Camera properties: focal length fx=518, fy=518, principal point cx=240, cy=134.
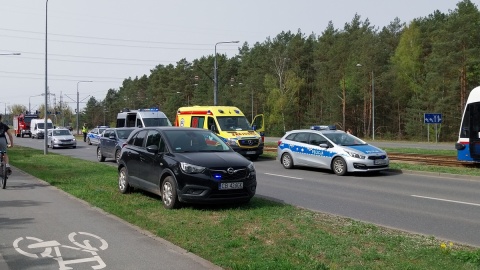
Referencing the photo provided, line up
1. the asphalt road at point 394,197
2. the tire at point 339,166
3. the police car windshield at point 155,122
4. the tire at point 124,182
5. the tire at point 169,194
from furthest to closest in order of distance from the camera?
the police car windshield at point 155,122, the tire at point 339,166, the tire at point 124,182, the tire at point 169,194, the asphalt road at point 394,197

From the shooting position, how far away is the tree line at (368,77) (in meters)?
50.3

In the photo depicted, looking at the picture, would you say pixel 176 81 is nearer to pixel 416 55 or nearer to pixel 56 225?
pixel 416 55

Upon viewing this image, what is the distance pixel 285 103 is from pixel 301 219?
209ft

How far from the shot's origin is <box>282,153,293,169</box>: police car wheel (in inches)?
773

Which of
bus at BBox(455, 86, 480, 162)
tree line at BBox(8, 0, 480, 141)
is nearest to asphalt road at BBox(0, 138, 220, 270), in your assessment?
bus at BBox(455, 86, 480, 162)

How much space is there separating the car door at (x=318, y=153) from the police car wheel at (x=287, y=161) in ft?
3.34

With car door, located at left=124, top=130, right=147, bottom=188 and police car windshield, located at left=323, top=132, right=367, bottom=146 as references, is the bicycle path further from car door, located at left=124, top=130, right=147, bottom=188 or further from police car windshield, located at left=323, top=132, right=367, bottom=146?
police car windshield, located at left=323, top=132, right=367, bottom=146

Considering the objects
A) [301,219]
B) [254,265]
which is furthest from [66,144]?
[254,265]

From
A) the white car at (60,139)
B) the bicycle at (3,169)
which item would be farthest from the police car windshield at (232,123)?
the white car at (60,139)

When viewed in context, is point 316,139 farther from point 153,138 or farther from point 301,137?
point 153,138

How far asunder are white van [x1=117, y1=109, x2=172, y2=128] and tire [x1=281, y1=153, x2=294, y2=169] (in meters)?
10.2

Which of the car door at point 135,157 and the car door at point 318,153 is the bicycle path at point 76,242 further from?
the car door at point 318,153

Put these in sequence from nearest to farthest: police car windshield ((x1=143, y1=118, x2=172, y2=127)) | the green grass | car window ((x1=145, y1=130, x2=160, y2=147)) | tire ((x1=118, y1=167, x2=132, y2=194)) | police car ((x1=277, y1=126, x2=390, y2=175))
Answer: the green grass → car window ((x1=145, y1=130, x2=160, y2=147)) → tire ((x1=118, y1=167, x2=132, y2=194)) → police car ((x1=277, y1=126, x2=390, y2=175)) → police car windshield ((x1=143, y1=118, x2=172, y2=127))

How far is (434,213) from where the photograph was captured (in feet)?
32.7
